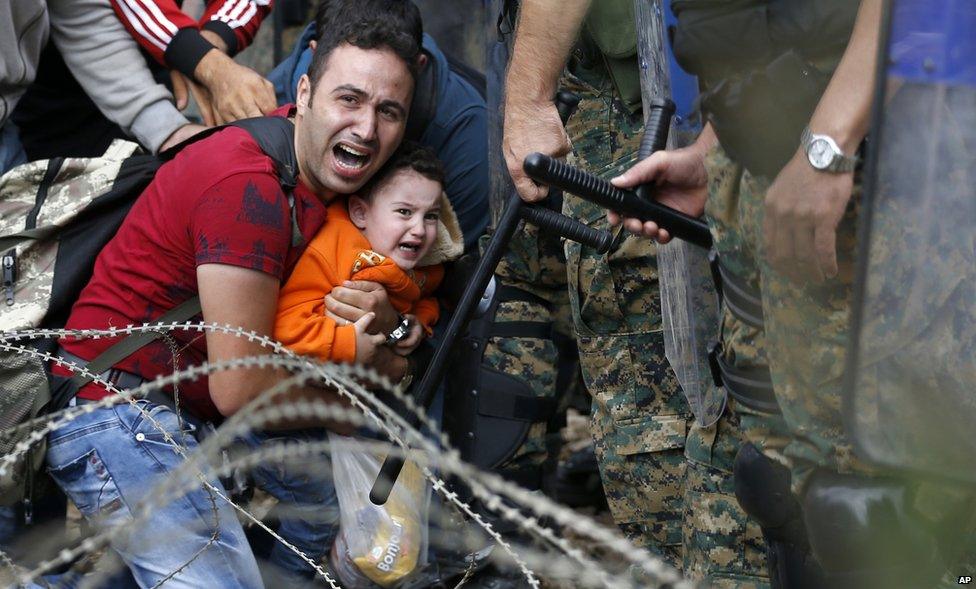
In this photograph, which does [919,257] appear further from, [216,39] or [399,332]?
[216,39]

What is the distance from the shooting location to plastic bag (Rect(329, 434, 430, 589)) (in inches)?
116

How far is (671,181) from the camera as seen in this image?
2303mm

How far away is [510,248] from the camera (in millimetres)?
3207

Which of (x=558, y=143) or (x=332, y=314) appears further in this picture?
(x=332, y=314)

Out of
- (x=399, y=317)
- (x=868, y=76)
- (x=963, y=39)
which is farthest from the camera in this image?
(x=399, y=317)

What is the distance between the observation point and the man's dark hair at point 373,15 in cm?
296

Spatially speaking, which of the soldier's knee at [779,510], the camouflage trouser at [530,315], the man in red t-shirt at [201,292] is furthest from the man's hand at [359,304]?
the soldier's knee at [779,510]

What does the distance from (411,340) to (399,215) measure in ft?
1.01

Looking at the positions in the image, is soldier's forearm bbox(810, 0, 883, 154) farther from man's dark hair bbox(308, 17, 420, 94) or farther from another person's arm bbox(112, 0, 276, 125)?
another person's arm bbox(112, 0, 276, 125)

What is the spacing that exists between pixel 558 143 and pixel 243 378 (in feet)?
2.76

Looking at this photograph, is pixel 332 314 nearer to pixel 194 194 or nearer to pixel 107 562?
pixel 194 194

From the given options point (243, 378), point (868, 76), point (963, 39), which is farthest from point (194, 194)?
point (963, 39)

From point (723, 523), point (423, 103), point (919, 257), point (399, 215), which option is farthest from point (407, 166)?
point (919, 257)

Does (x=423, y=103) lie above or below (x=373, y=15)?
below
